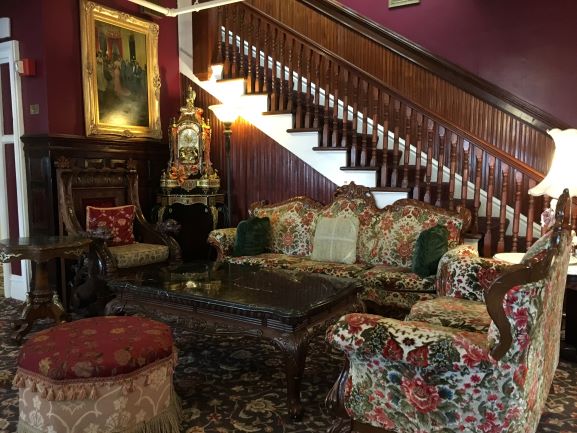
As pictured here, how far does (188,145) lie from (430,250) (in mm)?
2855

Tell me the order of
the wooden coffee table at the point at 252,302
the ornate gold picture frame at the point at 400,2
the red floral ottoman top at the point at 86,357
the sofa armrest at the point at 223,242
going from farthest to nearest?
1. the ornate gold picture frame at the point at 400,2
2. the sofa armrest at the point at 223,242
3. the wooden coffee table at the point at 252,302
4. the red floral ottoman top at the point at 86,357

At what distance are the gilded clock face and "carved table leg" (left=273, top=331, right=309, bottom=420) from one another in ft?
10.3

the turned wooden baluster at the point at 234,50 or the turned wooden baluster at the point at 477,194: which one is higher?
the turned wooden baluster at the point at 234,50

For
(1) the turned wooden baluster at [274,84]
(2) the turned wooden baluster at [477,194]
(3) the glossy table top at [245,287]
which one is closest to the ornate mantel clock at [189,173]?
(1) the turned wooden baluster at [274,84]

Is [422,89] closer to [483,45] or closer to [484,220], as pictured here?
[483,45]

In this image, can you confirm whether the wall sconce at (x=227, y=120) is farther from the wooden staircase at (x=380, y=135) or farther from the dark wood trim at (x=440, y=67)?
the dark wood trim at (x=440, y=67)

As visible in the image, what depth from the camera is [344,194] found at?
15.6 feet

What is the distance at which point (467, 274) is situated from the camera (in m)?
3.10

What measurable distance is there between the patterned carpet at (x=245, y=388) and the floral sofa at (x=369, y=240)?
2.05ft

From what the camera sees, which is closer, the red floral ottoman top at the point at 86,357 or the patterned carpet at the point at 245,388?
the red floral ottoman top at the point at 86,357

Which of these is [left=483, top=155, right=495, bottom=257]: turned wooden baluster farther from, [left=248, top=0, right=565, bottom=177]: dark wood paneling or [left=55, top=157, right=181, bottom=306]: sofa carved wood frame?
[left=55, top=157, right=181, bottom=306]: sofa carved wood frame

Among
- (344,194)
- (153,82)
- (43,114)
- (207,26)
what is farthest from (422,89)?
(43,114)

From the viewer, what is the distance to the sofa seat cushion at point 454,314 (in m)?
2.53

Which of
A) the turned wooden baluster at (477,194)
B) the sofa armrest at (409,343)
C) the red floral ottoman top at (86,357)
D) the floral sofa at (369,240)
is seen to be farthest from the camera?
the turned wooden baluster at (477,194)
